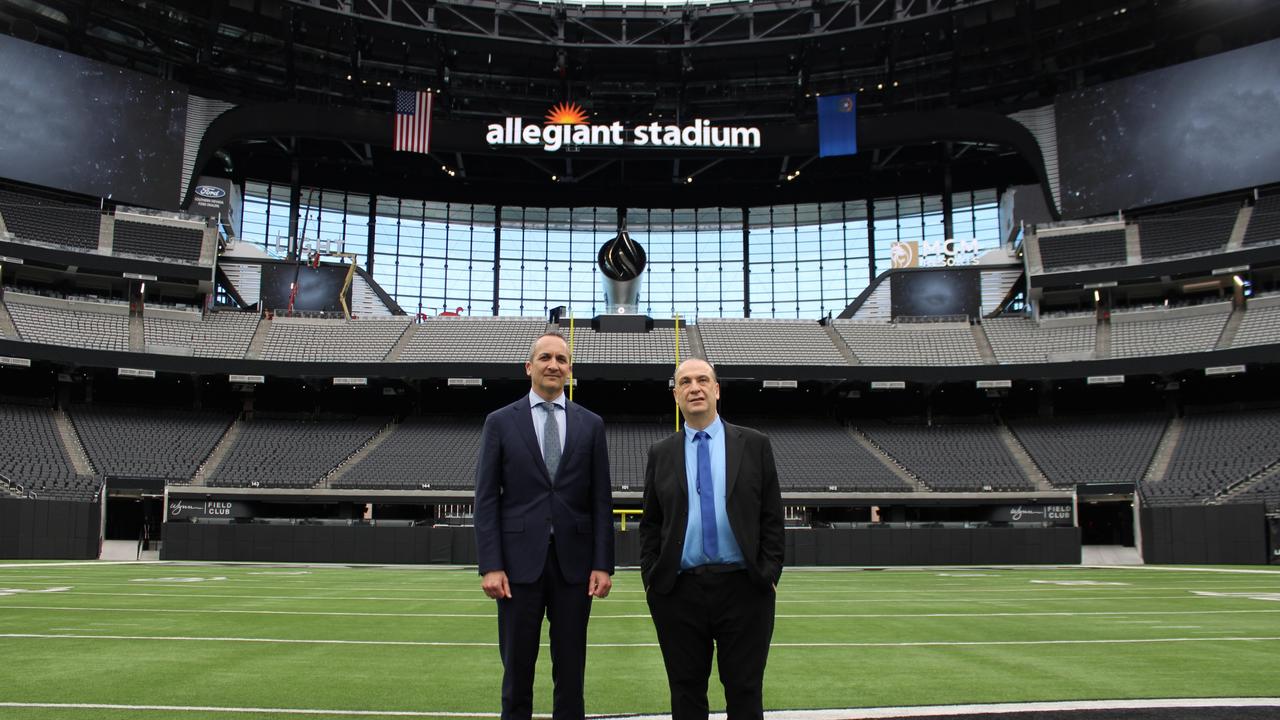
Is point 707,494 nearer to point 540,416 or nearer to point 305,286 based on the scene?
point 540,416

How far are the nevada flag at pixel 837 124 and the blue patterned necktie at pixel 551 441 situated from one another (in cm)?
4044

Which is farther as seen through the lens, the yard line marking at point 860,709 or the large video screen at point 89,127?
the large video screen at point 89,127

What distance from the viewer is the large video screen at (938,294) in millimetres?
45312

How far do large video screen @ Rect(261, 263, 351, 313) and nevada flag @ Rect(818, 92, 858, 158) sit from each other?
24.2 m

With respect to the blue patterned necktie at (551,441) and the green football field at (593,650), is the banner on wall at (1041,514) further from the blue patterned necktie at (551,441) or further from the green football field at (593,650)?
the blue patterned necktie at (551,441)

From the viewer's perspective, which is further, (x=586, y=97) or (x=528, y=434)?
(x=586, y=97)

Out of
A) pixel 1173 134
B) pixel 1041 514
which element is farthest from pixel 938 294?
pixel 1041 514

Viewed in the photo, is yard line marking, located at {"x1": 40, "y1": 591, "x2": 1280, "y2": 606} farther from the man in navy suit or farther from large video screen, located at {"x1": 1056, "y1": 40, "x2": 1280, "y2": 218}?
large video screen, located at {"x1": 1056, "y1": 40, "x2": 1280, "y2": 218}

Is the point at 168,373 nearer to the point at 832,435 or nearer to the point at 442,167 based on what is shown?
the point at 442,167

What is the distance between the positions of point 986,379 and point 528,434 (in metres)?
37.2

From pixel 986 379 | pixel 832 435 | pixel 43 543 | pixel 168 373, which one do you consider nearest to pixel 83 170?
pixel 168 373

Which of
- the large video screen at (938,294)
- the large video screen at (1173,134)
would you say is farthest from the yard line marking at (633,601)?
the large video screen at (1173,134)

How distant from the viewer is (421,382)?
41.6m

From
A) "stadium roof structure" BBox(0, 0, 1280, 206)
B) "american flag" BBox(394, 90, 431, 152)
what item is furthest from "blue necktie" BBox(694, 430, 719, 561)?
"american flag" BBox(394, 90, 431, 152)
